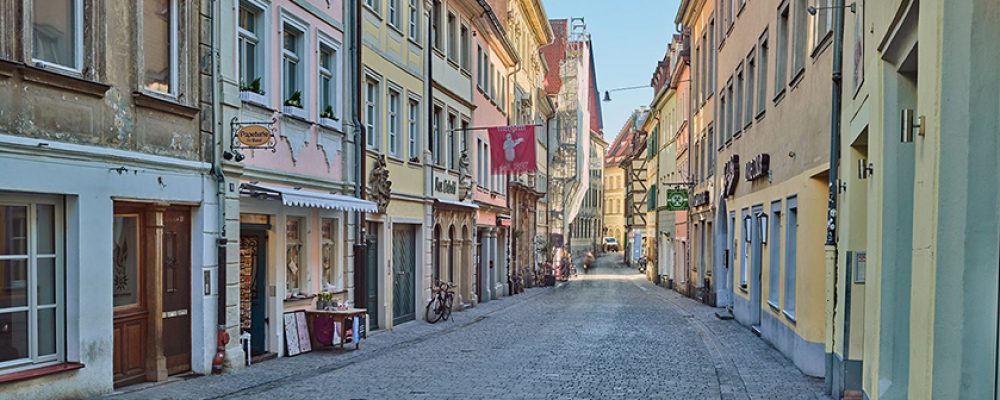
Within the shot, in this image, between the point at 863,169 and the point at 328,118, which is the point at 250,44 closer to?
the point at 328,118

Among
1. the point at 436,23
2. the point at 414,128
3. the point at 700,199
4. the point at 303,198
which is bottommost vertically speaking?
the point at 700,199

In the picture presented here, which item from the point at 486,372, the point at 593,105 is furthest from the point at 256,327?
the point at 593,105

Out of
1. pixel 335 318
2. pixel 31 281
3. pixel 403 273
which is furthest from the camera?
pixel 403 273

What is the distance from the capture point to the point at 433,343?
17.7 meters

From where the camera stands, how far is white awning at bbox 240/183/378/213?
13.2 metres

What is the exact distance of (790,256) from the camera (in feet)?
48.3

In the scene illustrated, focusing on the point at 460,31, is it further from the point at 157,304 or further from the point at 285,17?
the point at 157,304

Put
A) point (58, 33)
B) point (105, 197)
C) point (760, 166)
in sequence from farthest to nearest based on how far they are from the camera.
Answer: point (760, 166), point (105, 197), point (58, 33)

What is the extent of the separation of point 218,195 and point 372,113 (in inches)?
292

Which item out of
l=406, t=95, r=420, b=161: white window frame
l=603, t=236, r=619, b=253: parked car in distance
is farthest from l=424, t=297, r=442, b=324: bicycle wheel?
l=603, t=236, r=619, b=253: parked car in distance

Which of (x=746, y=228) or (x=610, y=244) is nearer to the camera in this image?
(x=746, y=228)

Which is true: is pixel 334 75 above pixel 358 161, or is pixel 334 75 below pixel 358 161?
above

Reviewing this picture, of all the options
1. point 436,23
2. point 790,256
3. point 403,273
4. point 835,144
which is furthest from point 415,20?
point 835,144

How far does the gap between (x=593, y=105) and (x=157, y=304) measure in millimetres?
73692
